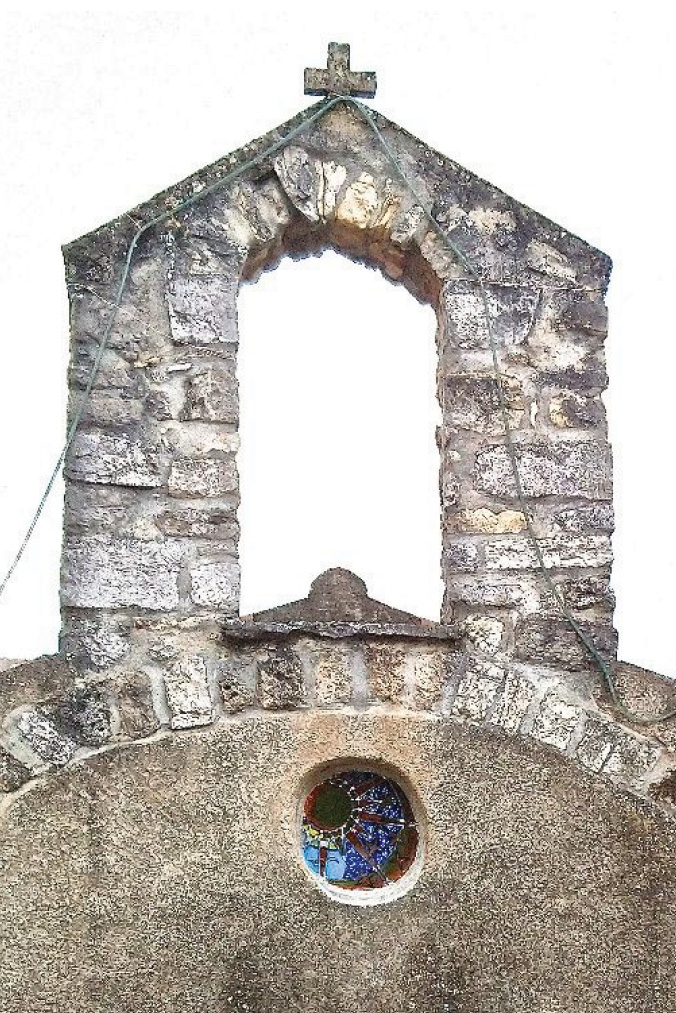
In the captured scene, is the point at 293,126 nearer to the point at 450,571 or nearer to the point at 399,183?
the point at 399,183

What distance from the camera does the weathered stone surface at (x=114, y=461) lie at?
14.0 feet

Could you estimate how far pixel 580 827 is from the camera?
13.8ft

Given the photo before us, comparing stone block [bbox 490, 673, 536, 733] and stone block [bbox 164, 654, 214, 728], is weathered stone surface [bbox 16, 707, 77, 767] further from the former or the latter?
stone block [bbox 490, 673, 536, 733]

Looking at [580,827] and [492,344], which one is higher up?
[492,344]

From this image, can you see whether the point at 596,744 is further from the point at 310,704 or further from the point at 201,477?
the point at 201,477

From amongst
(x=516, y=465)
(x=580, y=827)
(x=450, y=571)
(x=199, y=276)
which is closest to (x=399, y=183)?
(x=199, y=276)

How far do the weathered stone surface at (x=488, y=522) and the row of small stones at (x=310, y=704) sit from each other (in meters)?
0.45

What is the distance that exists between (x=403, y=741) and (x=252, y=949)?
0.77 meters

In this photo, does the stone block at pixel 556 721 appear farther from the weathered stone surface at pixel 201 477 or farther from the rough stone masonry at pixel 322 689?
the weathered stone surface at pixel 201 477

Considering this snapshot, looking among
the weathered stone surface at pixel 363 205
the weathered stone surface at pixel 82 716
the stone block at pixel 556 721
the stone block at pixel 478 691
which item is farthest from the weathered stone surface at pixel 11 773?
the weathered stone surface at pixel 363 205

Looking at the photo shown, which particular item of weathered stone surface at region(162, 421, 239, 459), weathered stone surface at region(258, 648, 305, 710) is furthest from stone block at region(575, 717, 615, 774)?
weathered stone surface at region(162, 421, 239, 459)

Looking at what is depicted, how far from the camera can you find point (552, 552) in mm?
4492

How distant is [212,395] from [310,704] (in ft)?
3.50

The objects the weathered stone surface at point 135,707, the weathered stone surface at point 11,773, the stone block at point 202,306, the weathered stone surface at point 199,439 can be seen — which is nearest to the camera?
the weathered stone surface at point 11,773
